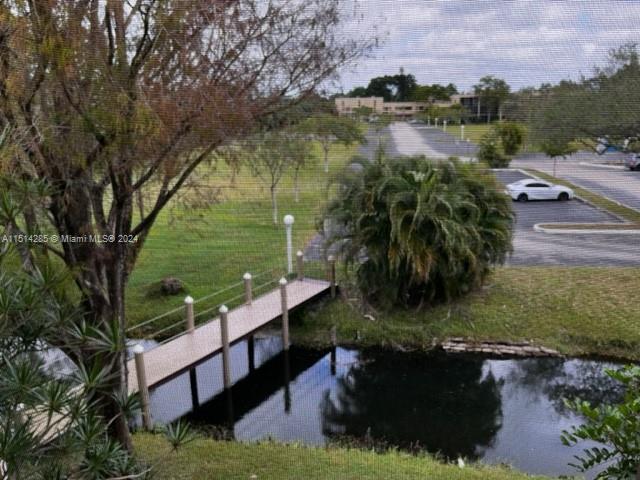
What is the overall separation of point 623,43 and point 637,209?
665 mm

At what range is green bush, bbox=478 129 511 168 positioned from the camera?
1938 mm

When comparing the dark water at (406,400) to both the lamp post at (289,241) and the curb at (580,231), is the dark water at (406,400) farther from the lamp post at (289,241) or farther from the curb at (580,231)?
the curb at (580,231)

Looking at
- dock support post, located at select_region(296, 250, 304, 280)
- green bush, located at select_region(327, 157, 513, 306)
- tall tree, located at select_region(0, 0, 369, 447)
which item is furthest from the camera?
dock support post, located at select_region(296, 250, 304, 280)

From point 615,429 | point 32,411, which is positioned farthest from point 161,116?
point 615,429

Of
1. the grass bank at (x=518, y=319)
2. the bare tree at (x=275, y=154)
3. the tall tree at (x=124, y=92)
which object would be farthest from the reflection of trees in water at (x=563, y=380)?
the tall tree at (x=124, y=92)

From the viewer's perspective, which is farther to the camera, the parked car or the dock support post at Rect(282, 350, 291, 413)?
the dock support post at Rect(282, 350, 291, 413)

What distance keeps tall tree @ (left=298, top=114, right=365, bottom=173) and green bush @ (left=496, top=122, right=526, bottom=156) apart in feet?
1.77

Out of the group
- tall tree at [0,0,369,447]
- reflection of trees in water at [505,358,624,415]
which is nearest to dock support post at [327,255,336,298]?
reflection of trees in water at [505,358,624,415]

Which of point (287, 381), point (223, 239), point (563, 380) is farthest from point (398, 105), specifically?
point (563, 380)

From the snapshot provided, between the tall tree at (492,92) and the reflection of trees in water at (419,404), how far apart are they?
6.06 feet

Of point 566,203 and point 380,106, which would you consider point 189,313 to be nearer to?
point 380,106

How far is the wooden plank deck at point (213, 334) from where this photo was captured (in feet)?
9.80

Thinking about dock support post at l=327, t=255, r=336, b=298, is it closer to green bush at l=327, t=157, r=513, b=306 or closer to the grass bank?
the grass bank

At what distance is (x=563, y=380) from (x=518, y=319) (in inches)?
24.5
